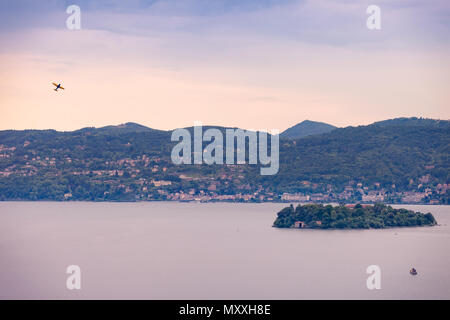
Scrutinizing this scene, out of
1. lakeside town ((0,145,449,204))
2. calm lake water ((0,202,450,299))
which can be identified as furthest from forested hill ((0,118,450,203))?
calm lake water ((0,202,450,299))

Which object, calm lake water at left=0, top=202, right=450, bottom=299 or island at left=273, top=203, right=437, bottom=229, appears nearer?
calm lake water at left=0, top=202, right=450, bottom=299

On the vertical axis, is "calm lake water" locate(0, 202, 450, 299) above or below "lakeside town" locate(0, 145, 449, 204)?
below

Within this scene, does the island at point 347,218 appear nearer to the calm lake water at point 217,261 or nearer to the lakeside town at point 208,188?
the calm lake water at point 217,261

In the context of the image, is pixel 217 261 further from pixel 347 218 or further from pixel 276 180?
pixel 276 180

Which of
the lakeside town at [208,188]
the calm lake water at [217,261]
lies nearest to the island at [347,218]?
the calm lake water at [217,261]

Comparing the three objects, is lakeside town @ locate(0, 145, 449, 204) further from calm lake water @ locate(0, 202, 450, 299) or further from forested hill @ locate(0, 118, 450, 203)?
calm lake water @ locate(0, 202, 450, 299)

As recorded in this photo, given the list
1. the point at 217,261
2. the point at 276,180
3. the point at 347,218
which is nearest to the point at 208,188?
the point at 276,180
